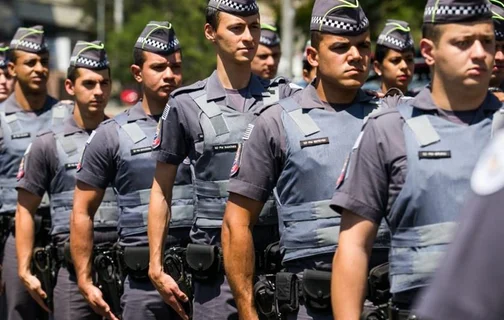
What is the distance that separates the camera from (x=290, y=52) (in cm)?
2641

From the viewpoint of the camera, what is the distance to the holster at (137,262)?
7.56 meters

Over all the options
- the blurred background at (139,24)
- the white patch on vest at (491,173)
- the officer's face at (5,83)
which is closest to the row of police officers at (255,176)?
the white patch on vest at (491,173)

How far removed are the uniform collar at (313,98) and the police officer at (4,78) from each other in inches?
267

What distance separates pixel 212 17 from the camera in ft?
23.0

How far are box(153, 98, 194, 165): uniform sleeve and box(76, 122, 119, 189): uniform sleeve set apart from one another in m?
1.12

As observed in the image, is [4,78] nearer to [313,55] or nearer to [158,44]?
[158,44]

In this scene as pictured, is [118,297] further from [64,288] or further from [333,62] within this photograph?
[333,62]

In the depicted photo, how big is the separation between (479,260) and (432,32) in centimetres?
234

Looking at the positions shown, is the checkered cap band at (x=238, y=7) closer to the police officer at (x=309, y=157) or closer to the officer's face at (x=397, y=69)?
the police officer at (x=309, y=157)

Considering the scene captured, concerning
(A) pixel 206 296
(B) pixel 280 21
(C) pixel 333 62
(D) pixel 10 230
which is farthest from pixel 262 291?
(B) pixel 280 21

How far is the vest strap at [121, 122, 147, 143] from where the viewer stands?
7.85m

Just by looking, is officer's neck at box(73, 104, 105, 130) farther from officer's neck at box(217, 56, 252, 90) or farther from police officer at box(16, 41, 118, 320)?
officer's neck at box(217, 56, 252, 90)

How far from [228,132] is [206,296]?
0.89 meters

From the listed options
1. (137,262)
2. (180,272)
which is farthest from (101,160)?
(180,272)
